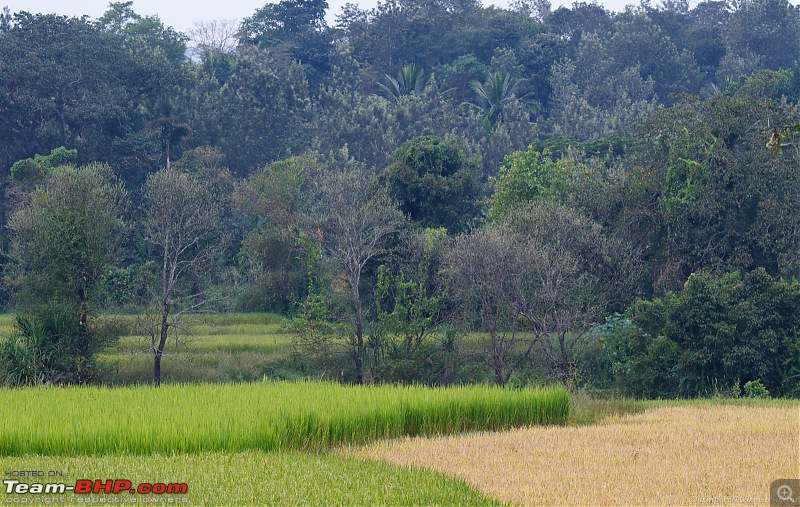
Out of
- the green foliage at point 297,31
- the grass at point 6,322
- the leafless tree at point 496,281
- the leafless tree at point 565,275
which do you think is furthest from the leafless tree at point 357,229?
the green foliage at point 297,31

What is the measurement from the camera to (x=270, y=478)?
12.4 metres

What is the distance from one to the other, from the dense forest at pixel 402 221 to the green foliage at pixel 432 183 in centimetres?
11

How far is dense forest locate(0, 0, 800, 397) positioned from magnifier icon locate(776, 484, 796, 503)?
6.25 metres

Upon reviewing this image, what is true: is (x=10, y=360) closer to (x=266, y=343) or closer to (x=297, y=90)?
(x=266, y=343)

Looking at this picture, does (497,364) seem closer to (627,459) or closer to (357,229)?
(357,229)

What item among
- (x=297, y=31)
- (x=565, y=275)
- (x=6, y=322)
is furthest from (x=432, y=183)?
(x=297, y=31)

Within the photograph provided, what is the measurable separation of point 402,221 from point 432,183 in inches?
145

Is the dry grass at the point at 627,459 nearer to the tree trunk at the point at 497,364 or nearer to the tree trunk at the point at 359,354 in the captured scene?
the tree trunk at the point at 497,364

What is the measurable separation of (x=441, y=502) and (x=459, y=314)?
2434 centimetres

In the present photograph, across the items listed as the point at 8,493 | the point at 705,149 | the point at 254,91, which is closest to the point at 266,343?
the point at 705,149

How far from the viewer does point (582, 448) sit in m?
15.4

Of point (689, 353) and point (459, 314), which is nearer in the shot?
point (689, 353)

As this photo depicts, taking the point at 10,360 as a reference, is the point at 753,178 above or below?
above

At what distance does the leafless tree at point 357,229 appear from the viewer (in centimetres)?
3422
